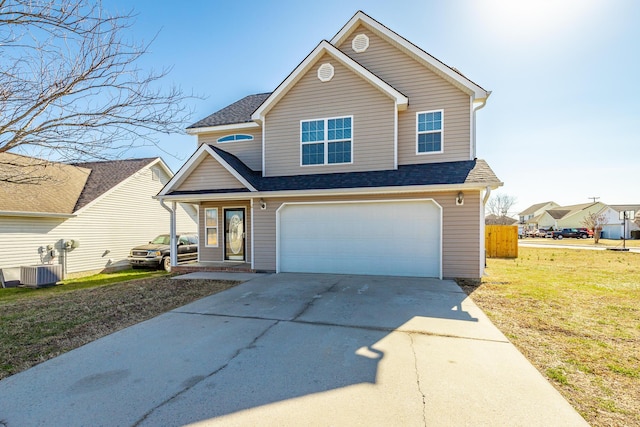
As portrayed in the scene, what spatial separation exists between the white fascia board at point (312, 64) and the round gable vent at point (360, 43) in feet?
3.75

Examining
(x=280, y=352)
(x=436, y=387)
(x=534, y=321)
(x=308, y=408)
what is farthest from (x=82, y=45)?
(x=534, y=321)

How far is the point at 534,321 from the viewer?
17.7 ft

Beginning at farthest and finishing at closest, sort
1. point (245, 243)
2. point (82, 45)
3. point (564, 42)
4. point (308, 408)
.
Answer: point (245, 243)
point (564, 42)
point (82, 45)
point (308, 408)

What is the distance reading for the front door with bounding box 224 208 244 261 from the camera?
11.8m

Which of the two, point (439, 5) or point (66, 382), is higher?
point (439, 5)

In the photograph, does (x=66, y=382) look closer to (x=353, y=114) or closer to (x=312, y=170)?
(x=312, y=170)

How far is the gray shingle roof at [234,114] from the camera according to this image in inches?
484

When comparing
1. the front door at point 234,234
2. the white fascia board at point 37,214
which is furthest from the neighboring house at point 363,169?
the white fascia board at point 37,214

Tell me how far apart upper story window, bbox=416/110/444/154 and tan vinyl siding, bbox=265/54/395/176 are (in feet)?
3.17

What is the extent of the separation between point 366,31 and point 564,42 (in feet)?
20.0

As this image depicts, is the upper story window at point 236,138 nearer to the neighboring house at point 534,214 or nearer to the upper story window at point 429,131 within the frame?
the upper story window at point 429,131

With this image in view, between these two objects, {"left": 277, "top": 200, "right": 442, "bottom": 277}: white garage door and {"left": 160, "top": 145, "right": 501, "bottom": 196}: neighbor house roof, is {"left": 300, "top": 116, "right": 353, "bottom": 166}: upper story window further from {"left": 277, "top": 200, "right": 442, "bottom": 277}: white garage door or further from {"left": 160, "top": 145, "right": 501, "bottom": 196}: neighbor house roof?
{"left": 277, "top": 200, "right": 442, "bottom": 277}: white garage door

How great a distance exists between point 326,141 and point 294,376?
8.25 m

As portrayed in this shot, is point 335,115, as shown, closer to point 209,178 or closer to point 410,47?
point 410,47
